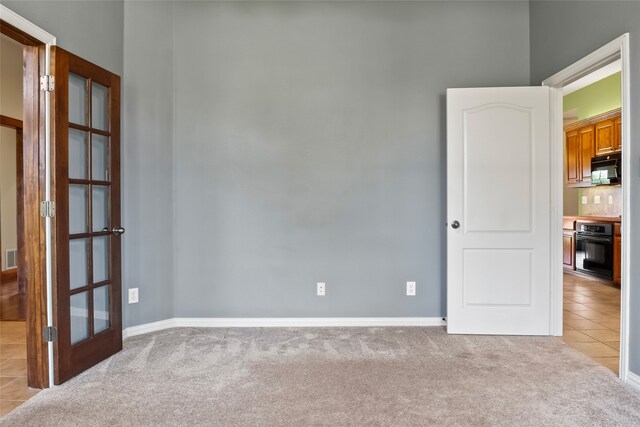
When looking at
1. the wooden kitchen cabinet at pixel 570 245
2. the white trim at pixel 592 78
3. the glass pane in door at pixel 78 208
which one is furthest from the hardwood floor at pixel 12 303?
the wooden kitchen cabinet at pixel 570 245

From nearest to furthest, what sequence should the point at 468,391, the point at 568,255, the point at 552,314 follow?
the point at 468,391
the point at 552,314
the point at 568,255

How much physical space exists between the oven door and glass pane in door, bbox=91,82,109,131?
6279 mm

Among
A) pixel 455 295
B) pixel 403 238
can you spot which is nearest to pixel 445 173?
pixel 403 238

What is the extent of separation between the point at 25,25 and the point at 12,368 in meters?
2.19

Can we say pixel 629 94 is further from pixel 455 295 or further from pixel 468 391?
pixel 468 391

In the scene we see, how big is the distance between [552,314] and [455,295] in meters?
0.80

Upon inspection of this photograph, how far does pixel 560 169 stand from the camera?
3105 mm

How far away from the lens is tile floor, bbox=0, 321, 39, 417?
214cm

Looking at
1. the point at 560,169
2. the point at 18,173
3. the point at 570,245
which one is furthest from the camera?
the point at 570,245

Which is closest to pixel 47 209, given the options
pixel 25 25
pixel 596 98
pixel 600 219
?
pixel 25 25

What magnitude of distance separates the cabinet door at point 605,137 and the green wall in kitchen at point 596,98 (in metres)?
0.21

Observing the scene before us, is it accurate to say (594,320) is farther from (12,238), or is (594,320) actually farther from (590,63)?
(12,238)

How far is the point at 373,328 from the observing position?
3.33 m

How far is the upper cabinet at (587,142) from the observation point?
5531mm
